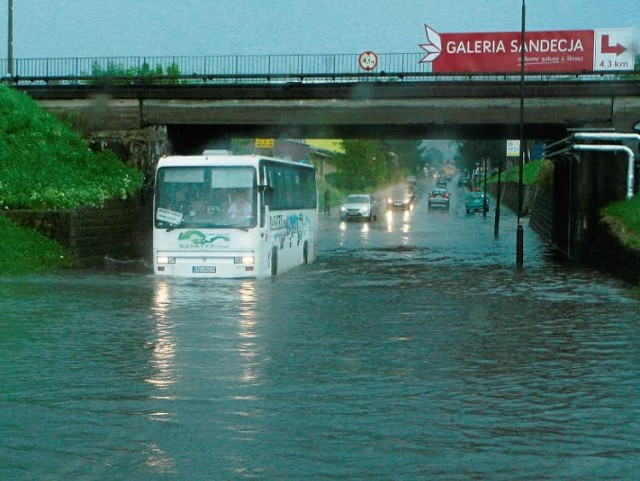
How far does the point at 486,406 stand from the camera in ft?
32.1

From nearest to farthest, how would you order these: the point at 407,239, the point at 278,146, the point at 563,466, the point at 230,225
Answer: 1. the point at 563,466
2. the point at 230,225
3. the point at 407,239
4. the point at 278,146

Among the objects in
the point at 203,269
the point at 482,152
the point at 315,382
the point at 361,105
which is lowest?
the point at 315,382

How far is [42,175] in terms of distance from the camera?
110 feet

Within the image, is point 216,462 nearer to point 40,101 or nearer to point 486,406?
point 486,406

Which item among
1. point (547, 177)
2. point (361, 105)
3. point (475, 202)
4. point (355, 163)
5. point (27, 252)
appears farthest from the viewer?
point (355, 163)

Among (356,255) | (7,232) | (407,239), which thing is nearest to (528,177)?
(407,239)

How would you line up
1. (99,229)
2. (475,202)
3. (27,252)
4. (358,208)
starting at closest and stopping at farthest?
(27,252)
(99,229)
(358,208)
(475,202)

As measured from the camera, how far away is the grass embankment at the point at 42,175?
2712 centimetres

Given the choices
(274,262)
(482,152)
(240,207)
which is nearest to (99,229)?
(274,262)

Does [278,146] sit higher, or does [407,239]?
[278,146]

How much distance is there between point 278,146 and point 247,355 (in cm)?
9727

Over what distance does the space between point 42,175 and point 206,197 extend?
11090 millimetres

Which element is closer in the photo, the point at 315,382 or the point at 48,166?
the point at 315,382

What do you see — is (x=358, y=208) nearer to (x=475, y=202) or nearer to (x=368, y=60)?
(x=475, y=202)
